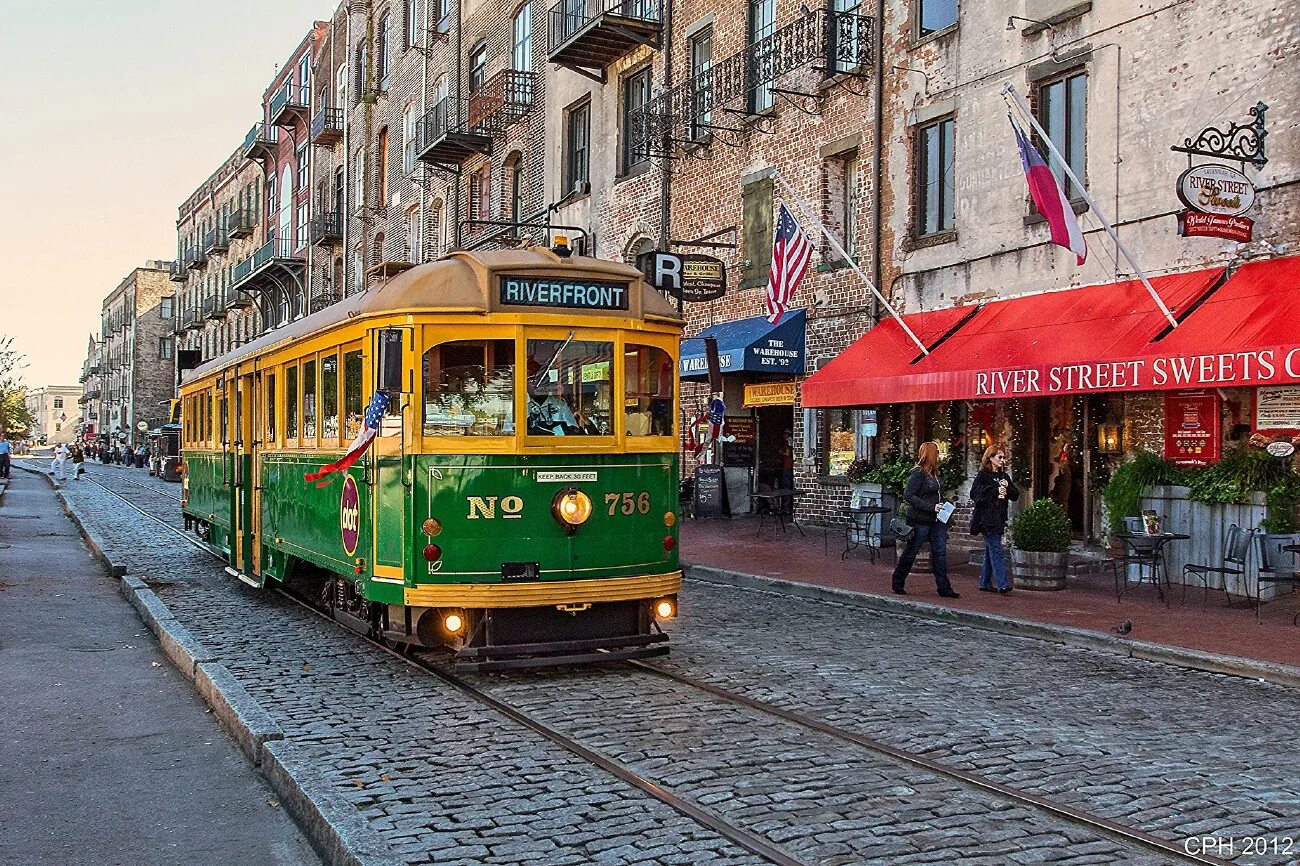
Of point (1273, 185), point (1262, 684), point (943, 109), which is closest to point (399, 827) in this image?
point (1262, 684)

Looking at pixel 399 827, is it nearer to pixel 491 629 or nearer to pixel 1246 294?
pixel 491 629

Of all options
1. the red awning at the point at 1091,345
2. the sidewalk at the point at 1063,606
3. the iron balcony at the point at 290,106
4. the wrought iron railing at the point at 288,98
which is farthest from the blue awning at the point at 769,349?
the wrought iron railing at the point at 288,98

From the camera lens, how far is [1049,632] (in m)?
11.5

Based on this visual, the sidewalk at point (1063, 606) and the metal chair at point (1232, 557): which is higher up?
the metal chair at point (1232, 557)

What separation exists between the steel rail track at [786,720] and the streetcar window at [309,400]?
2400 millimetres

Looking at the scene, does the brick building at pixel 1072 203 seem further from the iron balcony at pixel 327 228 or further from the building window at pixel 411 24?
the iron balcony at pixel 327 228

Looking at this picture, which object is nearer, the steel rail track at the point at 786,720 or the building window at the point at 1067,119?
the steel rail track at the point at 786,720

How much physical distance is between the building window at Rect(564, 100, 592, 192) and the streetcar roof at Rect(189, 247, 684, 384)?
20876 millimetres

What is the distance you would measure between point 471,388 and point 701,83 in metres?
17.1

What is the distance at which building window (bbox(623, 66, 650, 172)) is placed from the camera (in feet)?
89.8

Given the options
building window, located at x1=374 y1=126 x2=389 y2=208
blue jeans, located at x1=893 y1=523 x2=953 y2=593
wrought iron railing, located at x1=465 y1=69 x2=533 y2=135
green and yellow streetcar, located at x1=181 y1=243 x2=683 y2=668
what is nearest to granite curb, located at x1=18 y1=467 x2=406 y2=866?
green and yellow streetcar, located at x1=181 y1=243 x2=683 y2=668

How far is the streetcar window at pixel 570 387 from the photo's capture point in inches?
359

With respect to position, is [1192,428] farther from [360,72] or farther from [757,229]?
[360,72]

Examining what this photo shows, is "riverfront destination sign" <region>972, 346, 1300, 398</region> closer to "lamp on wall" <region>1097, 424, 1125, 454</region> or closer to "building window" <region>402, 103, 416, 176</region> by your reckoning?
"lamp on wall" <region>1097, 424, 1125, 454</region>
